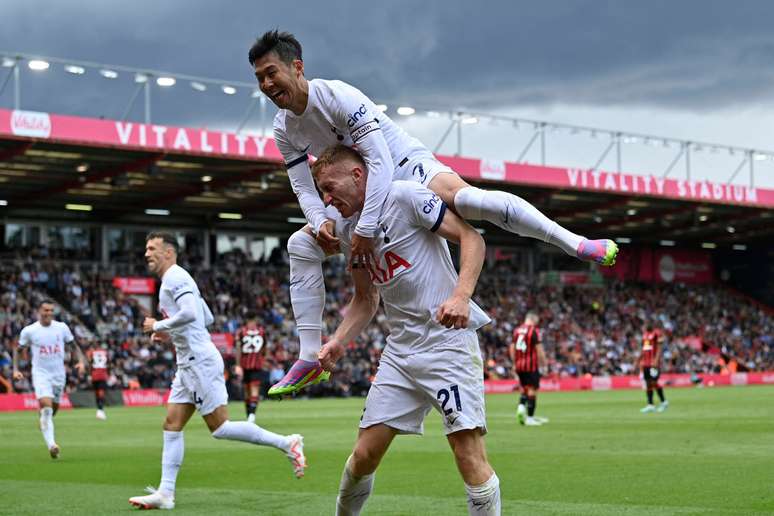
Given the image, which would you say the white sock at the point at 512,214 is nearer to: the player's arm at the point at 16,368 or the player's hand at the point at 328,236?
the player's hand at the point at 328,236

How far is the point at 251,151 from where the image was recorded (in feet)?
131

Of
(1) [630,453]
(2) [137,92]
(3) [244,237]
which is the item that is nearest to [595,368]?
(3) [244,237]

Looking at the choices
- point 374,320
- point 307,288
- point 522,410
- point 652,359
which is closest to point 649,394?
point 652,359

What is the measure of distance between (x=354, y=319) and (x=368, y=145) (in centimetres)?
112

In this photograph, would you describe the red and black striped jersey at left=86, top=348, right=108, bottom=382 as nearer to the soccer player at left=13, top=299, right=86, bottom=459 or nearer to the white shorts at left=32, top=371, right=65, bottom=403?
the soccer player at left=13, top=299, right=86, bottom=459

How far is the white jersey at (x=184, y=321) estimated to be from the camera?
1093cm

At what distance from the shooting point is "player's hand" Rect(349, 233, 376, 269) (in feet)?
20.7

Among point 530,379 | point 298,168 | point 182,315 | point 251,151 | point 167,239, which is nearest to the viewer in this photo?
point 298,168

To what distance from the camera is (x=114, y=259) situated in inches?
1960

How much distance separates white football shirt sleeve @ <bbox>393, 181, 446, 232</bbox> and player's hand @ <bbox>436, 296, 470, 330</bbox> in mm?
488

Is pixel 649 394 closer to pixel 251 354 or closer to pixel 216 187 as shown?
pixel 251 354

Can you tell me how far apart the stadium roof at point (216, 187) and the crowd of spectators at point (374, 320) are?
2637mm

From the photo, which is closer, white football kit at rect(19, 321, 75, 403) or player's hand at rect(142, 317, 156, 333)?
player's hand at rect(142, 317, 156, 333)

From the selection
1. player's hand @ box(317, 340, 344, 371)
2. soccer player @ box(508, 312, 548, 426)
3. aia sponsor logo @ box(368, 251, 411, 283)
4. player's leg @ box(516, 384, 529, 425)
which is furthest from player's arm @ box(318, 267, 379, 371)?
soccer player @ box(508, 312, 548, 426)
